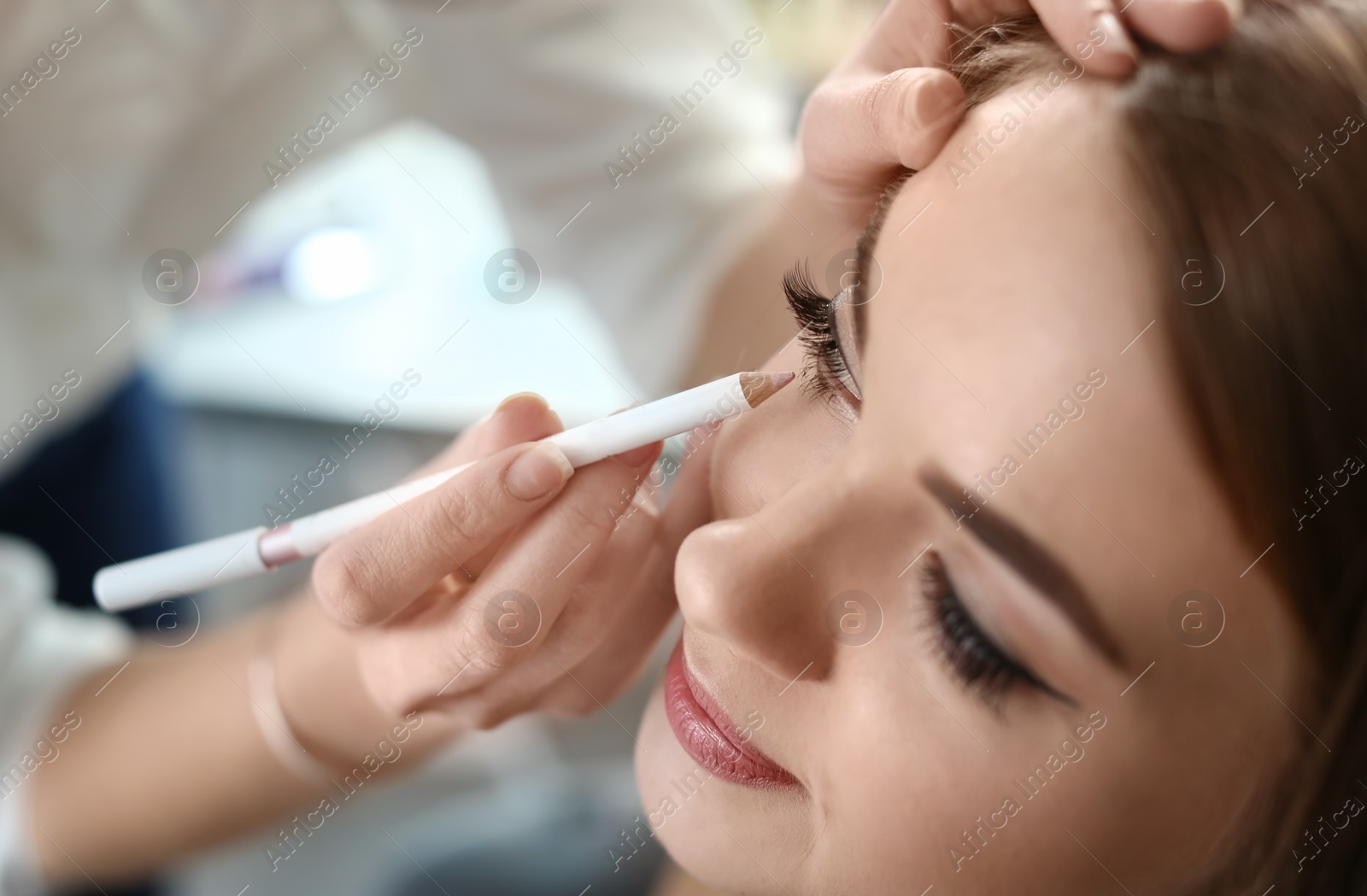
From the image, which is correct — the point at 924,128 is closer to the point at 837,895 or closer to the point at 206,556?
the point at 837,895

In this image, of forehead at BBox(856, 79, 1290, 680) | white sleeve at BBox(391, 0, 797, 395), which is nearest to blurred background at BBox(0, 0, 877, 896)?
white sleeve at BBox(391, 0, 797, 395)

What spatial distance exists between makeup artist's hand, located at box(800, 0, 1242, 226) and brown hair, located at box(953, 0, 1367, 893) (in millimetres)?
16

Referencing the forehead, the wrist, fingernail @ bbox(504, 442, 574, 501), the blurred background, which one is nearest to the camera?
the forehead

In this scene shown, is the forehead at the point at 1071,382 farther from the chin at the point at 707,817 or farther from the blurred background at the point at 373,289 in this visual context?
the blurred background at the point at 373,289

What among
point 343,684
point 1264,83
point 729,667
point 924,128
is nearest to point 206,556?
point 343,684

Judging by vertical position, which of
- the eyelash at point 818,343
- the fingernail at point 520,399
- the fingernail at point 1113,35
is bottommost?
the eyelash at point 818,343

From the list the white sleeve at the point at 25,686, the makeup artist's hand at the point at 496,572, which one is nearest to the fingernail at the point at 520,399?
the makeup artist's hand at the point at 496,572

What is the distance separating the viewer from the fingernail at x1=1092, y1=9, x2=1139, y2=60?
1.39ft

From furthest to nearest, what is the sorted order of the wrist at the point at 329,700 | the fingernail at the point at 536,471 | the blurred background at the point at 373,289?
1. the blurred background at the point at 373,289
2. the wrist at the point at 329,700
3. the fingernail at the point at 536,471

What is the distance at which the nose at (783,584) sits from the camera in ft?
1.47

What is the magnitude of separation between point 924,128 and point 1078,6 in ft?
0.30

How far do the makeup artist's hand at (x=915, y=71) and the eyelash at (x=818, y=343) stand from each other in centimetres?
9

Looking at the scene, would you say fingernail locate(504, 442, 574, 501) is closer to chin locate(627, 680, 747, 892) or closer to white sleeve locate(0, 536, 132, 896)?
chin locate(627, 680, 747, 892)

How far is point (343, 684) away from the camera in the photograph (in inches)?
28.0
